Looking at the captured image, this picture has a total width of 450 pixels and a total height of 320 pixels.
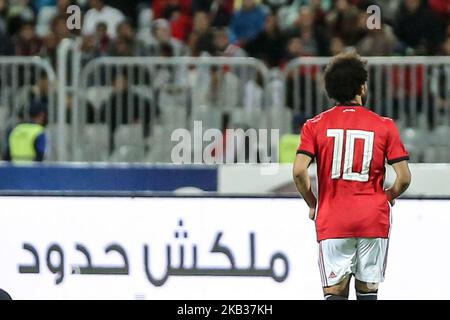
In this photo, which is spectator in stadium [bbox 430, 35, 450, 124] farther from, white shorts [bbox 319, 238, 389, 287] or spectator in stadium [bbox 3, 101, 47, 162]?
white shorts [bbox 319, 238, 389, 287]

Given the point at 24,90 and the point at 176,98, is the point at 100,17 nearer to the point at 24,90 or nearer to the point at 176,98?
the point at 24,90

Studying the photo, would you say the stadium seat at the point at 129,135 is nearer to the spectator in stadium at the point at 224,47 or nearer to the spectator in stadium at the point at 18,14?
the spectator in stadium at the point at 224,47

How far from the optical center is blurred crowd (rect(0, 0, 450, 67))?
→ 46.3ft

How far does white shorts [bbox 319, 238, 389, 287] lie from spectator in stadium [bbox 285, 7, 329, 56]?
218 inches

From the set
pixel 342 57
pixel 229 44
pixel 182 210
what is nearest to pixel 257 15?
pixel 229 44

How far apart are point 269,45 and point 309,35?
0.47 meters

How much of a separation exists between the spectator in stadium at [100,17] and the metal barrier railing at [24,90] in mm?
1490

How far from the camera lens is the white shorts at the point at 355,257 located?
28.6 ft

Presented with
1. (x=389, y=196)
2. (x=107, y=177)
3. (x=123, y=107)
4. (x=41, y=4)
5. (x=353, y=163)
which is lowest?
(x=107, y=177)

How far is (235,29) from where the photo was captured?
592 inches

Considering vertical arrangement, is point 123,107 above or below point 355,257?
above

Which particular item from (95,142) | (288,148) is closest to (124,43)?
(95,142)

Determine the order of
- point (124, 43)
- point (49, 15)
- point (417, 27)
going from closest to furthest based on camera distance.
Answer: point (124, 43) → point (417, 27) → point (49, 15)

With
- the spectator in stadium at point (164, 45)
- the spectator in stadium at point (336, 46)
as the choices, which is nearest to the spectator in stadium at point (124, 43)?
the spectator in stadium at point (164, 45)
